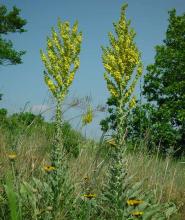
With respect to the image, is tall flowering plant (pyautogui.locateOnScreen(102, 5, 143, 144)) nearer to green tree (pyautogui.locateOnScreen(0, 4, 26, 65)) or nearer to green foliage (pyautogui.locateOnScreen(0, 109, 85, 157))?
green foliage (pyautogui.locateOnScreen(0, 109, 85, 157))

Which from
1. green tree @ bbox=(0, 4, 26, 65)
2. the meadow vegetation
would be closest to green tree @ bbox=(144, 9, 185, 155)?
green tree @ bbox=(0, 4, 26, 65)

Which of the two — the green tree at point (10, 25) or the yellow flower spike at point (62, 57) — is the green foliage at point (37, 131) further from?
the green tree at point (10, 25)

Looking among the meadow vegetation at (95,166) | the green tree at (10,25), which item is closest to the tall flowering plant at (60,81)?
the meadow vegetation at (95,166)

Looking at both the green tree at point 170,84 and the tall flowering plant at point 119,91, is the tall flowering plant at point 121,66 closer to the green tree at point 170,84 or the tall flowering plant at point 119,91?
the tall flowering plant at point 119,91

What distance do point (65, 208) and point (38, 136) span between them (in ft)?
9.78

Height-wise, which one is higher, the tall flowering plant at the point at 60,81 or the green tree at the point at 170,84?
the green tree at the point at 170,84

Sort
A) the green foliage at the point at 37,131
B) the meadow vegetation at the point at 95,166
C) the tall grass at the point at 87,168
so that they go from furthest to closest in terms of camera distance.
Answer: the green foliage at the point at 37,131, the tall grass at the point at 87,168, the meadow vegetation at the point at 95,166

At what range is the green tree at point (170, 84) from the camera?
25016 millimetres

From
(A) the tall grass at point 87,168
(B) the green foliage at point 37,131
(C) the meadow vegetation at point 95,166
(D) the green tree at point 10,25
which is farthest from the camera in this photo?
(D) the green tree at point 10,25

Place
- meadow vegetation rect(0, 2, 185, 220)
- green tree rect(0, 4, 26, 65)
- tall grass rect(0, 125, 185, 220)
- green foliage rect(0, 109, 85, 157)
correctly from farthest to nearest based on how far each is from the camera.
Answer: green tree rect(0, 4, 26, 65), green foliage rect(0, 109, 85, 157), tall grass rect(0, 125, 185, 220), meadow vegetation rect(0, 2, 185, 220)

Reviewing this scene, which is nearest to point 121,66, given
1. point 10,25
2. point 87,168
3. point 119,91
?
point 119,91

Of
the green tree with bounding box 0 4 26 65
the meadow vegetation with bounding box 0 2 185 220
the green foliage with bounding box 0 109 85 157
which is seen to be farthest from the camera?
the green tree with bounding box 0 4 26 65

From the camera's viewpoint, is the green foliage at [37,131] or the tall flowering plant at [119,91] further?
the green foliage at [37,131]

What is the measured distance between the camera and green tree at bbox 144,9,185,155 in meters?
25.0
